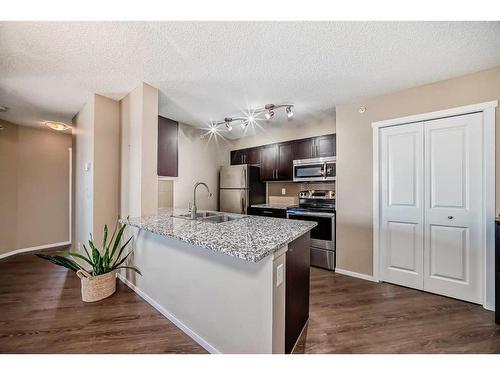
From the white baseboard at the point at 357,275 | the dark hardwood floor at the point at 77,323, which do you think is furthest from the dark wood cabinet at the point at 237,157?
the dark hardwood floor at the point at 77,323

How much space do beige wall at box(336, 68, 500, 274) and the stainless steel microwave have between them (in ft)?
0.91

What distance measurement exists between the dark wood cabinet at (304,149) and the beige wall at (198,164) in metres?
1.73

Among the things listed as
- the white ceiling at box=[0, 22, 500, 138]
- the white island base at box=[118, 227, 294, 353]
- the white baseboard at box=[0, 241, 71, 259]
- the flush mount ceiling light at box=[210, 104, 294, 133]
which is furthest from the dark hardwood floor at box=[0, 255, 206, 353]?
the flush mount ceiling light at box=[210, 104, 294, 133]

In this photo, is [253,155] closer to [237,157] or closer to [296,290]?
[237,157]

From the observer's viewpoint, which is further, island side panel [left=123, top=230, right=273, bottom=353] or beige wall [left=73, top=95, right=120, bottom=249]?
beige wall [left=73, top=95, right=120, bottom=249]

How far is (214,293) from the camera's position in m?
1.49

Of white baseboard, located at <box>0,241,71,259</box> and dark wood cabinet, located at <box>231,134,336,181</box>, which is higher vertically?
dark wood cabinet, located at <box>231,134,336,181</box>

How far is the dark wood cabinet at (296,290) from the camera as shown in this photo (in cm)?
142

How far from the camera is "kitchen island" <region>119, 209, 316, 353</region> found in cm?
122

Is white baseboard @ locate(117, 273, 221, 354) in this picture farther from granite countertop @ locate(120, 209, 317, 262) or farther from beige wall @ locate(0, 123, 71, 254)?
beige wall @ locate(0, 123, 71, 254)

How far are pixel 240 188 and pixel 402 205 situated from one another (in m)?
2.57
